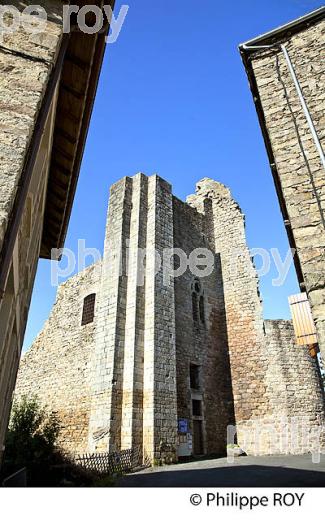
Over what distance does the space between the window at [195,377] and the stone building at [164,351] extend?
0.13 ft

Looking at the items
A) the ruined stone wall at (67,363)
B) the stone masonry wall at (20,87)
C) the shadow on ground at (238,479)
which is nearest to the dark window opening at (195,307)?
the ruined stone wall at (67,363)

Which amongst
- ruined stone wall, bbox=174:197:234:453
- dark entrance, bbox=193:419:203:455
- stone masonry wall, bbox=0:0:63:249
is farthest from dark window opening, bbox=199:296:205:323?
stone masonry wall, bbox=0:0:63:249

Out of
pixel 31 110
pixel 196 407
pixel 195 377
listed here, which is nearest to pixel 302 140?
pixel 31 110

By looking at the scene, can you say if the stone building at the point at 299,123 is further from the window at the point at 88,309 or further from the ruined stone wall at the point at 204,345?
the window at the point at 88,309

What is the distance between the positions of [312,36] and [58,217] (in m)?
5.06

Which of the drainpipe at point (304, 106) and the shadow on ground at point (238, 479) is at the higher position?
the drainpipe at point (304, 106)

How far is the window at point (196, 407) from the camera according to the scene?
13.5 meters

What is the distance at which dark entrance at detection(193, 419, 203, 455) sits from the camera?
1296 centimetres

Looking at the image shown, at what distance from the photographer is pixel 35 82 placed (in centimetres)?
303

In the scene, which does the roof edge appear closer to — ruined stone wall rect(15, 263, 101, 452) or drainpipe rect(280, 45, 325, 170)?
drainpipe rect(280, 45, 325, 170)

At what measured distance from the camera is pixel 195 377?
14164 mm

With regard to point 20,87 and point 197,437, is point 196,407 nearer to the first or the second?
point 197,437

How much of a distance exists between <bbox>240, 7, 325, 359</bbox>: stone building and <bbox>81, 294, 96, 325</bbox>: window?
10.6m

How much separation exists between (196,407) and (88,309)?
5.97m
